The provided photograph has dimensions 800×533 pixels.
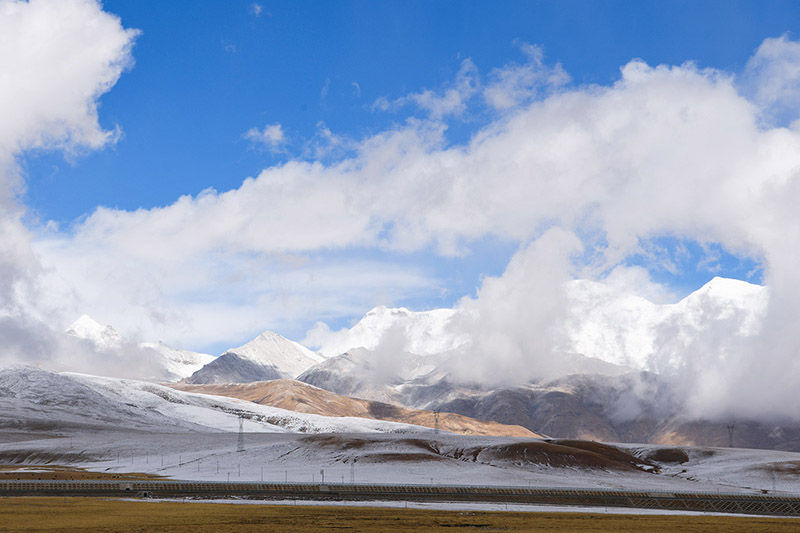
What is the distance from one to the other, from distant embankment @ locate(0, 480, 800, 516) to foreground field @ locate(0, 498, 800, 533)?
698 inches

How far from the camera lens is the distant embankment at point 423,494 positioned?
122 metres

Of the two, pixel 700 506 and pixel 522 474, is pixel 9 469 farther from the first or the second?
pixel 700 506

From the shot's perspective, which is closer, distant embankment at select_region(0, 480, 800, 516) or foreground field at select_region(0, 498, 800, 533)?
foreground field at select_region(0, 498, 800, 533)

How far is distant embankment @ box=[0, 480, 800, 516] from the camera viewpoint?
401 feet

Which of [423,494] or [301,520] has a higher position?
[301,520]

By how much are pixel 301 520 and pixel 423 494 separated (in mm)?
43607

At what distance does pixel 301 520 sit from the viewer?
283ft

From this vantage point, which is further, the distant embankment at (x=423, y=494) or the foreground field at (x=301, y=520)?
the distant embankment at (x=423, y=494)

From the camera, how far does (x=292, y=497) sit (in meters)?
121

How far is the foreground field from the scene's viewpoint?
79188mm

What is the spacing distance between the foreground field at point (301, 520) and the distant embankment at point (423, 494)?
1773 cm

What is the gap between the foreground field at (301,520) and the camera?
79.2 metres

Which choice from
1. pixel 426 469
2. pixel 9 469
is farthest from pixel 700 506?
pixel 9 469

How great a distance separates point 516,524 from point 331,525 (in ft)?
65.4
